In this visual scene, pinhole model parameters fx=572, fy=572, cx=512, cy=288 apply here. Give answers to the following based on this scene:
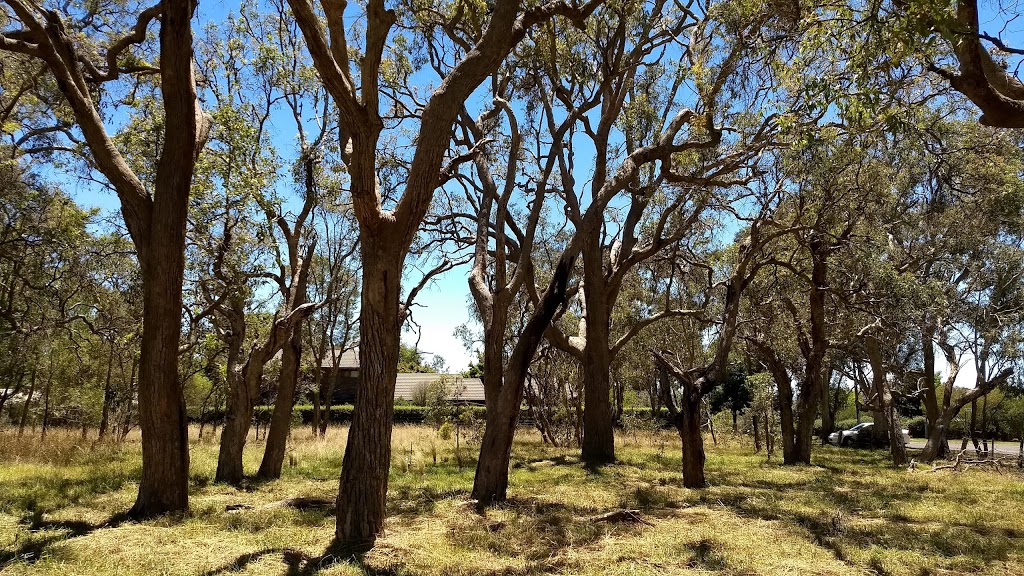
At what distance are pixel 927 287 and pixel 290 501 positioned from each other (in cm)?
1317

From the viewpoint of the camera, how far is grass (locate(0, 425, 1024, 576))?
16.9 ft

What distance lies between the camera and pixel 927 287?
12320 millimetres

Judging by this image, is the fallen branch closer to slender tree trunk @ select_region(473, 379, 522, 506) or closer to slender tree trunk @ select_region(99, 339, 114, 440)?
slender tree trunk @ select_region(473, 379, 522, 506)

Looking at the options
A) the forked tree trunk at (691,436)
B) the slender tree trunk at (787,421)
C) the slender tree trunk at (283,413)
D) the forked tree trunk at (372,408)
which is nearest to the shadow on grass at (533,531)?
the forked tree trunk at (372,408)

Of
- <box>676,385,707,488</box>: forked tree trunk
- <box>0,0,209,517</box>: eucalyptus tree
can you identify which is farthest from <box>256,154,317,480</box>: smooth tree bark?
<box>676,385,707,488</box>: forked tree trunk

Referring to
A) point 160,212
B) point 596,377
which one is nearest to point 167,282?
point 160,212

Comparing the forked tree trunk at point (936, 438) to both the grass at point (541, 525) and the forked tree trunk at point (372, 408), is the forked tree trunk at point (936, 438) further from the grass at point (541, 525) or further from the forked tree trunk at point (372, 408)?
the forked tree trunk at point (372, 408)

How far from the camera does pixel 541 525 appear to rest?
677 cm

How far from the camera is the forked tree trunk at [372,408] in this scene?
563 centimetres

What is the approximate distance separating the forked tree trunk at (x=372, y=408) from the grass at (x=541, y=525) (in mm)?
343

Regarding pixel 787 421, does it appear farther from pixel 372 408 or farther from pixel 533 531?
pixel 372 408

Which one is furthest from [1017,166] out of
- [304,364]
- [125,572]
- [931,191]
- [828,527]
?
[304,364]

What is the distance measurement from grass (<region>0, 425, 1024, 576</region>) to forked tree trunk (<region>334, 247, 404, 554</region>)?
34 centimetres

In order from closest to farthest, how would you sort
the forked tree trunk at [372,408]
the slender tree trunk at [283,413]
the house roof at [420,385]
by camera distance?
1. the forked tree trunk at [372,408]
2. the slender tree trunk at [283,413]
3. the house roof at [420,385]
